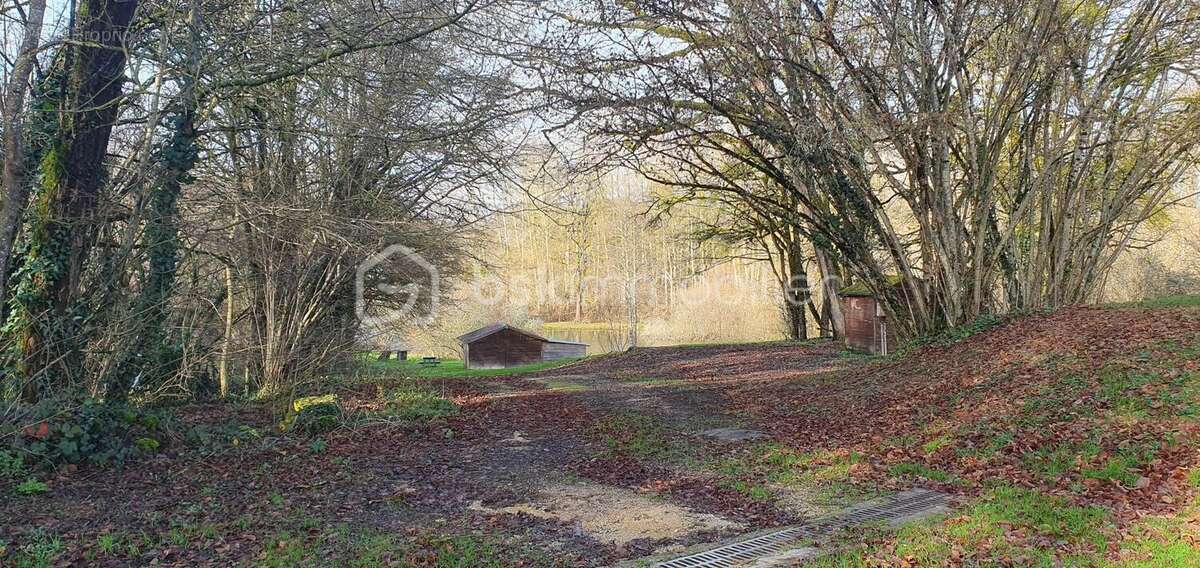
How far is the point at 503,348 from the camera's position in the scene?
103 feet

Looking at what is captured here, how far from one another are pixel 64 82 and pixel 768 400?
382 inches

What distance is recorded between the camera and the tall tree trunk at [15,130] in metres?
6.75

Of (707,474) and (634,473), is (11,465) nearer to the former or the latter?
(634,473)

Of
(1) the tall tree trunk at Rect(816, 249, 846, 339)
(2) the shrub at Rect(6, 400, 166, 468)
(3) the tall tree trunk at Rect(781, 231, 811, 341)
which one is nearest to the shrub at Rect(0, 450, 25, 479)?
(2) the shrub at Rect(6, 400, 166, 468)

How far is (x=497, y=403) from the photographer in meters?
12.5

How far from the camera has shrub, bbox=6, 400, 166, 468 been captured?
21.8 ft

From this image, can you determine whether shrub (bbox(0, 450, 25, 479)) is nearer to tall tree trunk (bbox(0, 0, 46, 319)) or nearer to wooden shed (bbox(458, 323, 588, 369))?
tall tree trunk (bbox(0, 0, 46, 319))

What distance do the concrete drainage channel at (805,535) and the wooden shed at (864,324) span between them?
14.5 m

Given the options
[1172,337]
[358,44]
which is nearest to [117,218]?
[358,44]

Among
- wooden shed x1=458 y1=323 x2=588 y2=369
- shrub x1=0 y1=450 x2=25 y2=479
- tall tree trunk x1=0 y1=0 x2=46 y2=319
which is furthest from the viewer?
wooden shed x1=458 y1=323 x2=588 y2=369

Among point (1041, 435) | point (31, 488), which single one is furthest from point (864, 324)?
point (31, 488)

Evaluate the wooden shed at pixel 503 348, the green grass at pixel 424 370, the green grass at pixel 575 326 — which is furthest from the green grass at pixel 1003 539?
the green grass at pixel 575 326

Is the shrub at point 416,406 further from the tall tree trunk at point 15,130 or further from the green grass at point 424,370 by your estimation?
the tall tree trunk at point 15,130

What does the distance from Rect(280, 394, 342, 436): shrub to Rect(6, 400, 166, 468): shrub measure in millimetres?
1450
